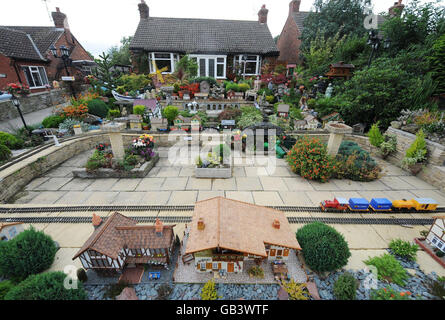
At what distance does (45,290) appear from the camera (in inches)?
117

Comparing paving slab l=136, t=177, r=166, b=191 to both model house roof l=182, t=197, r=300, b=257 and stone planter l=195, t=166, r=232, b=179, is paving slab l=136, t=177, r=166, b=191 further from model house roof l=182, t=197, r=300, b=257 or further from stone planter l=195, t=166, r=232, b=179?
model house roof l=182, t=197, r=300, b=257

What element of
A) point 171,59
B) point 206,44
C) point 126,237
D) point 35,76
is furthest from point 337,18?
point 35,76

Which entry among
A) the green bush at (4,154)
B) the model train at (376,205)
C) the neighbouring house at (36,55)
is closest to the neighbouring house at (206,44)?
the neighbouring house at (36,55)

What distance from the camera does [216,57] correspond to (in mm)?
19984

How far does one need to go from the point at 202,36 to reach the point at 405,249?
23.2 metres

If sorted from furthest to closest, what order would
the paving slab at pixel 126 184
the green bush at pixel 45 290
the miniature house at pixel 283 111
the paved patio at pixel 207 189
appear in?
the miniature house at pixel 283 111 → the paving slab at pixel 126 184 → the paved patio at pixel 207 189 → the green bush at pixel 45 290

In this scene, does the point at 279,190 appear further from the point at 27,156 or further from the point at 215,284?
the point at 27,156

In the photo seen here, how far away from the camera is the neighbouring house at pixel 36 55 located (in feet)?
50.6

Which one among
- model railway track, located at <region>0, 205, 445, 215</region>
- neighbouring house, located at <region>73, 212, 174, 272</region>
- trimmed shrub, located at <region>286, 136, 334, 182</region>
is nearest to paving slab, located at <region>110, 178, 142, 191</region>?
model railway track, located at <region>0, 205, 445, 215</region>

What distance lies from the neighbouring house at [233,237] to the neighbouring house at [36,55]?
1694 cm

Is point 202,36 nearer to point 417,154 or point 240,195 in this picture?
point 240,195

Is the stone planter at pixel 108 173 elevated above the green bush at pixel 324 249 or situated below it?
below

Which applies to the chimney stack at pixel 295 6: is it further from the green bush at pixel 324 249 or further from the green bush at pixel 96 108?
the green bush at pixel 324 249

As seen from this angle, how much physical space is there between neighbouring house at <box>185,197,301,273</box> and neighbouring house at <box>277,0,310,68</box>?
2089 cm
